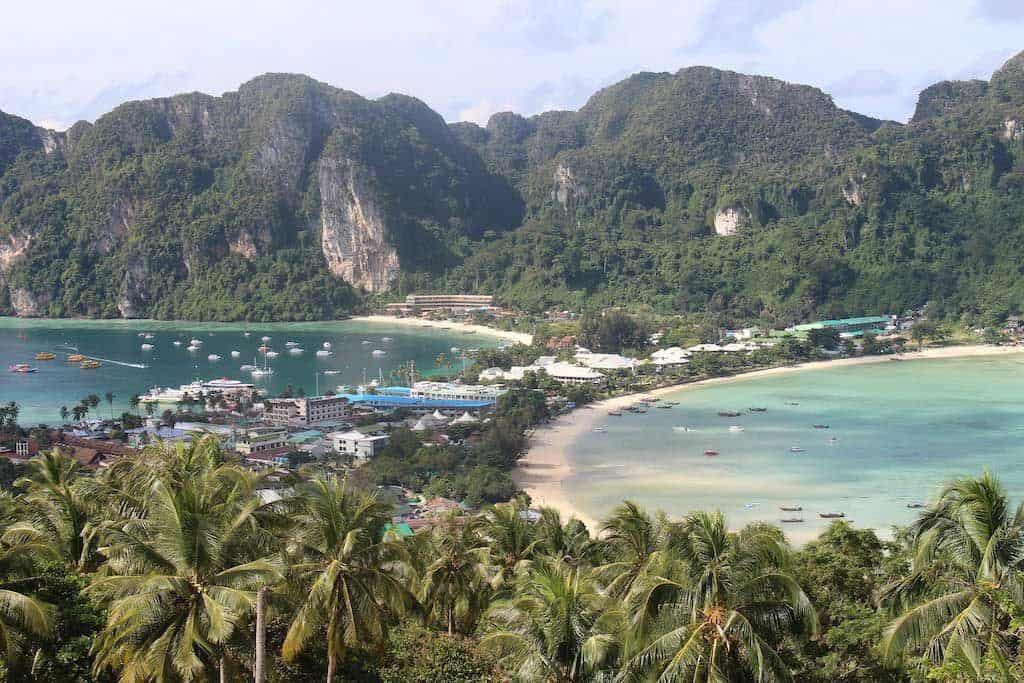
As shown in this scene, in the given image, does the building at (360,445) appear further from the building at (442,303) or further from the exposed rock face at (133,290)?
the exposed rock face at (133,290)

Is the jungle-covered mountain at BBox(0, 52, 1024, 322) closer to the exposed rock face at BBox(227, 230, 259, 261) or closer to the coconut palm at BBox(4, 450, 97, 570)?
the exposed rock face at BBox(227, 230, 259, 261)

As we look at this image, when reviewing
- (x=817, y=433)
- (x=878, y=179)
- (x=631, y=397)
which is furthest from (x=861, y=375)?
(x=878, y=179)

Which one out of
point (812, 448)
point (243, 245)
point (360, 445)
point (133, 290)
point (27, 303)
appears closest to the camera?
point (360, 445)

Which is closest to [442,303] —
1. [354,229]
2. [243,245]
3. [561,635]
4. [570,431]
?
[354,229]

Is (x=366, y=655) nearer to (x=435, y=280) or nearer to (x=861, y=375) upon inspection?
(x=861, y=375)

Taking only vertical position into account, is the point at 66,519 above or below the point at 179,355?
above

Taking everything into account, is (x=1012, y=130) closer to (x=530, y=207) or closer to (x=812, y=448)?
(x=530, y=207)
